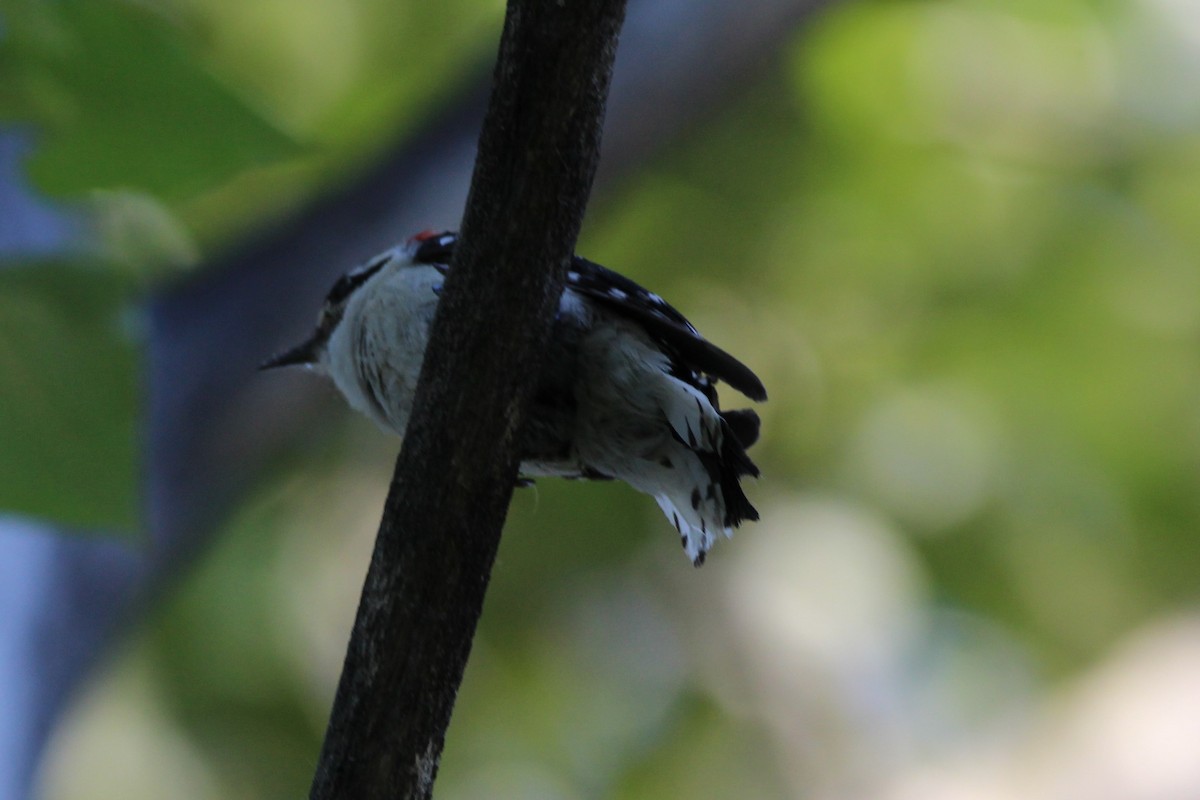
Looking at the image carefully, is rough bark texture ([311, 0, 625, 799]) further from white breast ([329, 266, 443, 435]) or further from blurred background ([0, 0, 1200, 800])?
blurred background ([0, 0, 1200, 800])

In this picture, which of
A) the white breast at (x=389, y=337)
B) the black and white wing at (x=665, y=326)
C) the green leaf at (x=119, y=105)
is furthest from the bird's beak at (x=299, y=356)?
the green leaf at (x=119, y=105)

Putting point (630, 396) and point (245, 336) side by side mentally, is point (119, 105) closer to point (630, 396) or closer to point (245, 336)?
point (630, 396)

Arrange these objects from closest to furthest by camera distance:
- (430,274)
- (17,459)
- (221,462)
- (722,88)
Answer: (17,459) → (430,274) → (221,462) → (722,88)

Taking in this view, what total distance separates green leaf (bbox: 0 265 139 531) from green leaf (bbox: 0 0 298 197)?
0.63ft

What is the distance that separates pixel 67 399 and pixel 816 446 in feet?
18.3

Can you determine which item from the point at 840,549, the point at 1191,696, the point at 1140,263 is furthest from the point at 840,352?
the point at 1191,696

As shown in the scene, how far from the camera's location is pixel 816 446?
6.82m

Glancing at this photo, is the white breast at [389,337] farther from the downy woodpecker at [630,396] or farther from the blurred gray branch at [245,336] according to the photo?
the blurred gray branch at [245,336]

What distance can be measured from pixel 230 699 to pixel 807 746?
10.5 feet

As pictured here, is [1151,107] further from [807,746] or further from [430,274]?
A: [430,274]

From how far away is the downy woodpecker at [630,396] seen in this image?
2104 millimetres

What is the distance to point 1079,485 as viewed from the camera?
666cm

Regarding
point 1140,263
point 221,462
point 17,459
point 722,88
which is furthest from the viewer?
point 1140,263

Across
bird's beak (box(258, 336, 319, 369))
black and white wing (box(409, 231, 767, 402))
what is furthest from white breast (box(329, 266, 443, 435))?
bird's beak (box(258, 336, 319, 369))
